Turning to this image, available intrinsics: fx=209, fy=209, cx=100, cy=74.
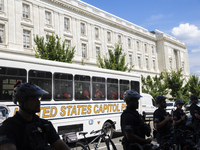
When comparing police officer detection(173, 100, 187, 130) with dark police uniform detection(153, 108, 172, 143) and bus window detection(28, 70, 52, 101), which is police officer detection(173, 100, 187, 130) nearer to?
dark police uniform detection(153, 108, 172, 143)

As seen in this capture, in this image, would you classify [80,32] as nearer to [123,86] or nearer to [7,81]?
[123,86]

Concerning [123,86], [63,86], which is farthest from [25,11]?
[63,86]

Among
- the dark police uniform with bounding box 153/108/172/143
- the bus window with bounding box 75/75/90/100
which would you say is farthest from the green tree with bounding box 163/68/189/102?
the dark police uniform with bounding box 153/108/172/143

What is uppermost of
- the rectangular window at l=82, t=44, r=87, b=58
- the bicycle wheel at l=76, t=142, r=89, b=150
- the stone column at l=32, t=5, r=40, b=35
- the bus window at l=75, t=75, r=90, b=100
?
the stone column at l=32, t=5, r=40, b=35

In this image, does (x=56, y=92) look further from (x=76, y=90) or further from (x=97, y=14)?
(x=97, y=14)

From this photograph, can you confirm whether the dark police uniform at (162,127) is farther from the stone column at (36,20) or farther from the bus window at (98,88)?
the stone column at (36,20)

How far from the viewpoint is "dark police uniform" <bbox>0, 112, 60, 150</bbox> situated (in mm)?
1817

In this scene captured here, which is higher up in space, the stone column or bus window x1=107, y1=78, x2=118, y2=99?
the stone column

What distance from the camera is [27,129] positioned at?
1.91 m

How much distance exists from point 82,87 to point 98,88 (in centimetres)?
101

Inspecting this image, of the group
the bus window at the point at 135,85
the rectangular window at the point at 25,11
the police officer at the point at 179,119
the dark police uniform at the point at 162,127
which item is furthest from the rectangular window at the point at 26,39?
the dark police uniform at the point at 162,127

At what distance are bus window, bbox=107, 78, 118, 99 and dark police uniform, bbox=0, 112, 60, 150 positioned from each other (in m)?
8.40

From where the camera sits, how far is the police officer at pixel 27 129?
5.97 feet

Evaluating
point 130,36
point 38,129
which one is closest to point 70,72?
point 38,129
